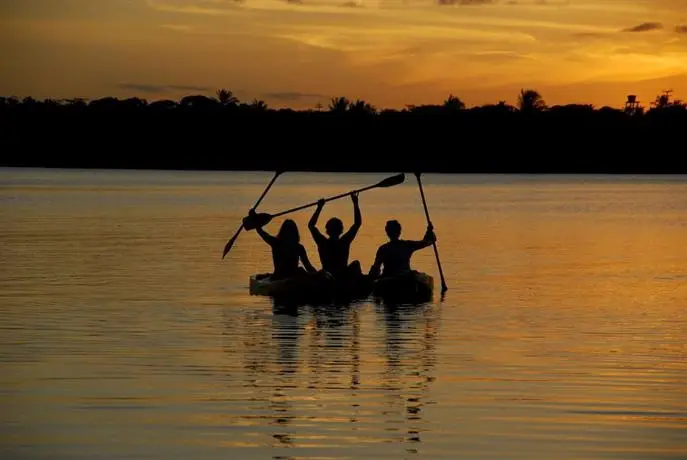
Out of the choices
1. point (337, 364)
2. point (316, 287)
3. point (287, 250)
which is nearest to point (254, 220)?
point (287, 250)

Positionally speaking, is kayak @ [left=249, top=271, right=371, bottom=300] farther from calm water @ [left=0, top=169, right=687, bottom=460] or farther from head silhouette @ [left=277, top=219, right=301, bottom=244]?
head silhouette @ [left=277, top=219, right=301, bottom=244]

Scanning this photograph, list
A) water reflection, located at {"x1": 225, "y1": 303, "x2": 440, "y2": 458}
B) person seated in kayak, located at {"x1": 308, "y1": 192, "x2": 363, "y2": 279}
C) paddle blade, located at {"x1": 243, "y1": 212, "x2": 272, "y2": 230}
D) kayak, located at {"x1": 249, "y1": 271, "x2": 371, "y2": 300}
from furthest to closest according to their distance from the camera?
paddle blade, located at {"x1": 243, "y1": 212, "x2": 272, "y2": 230} < person seated in kayak, located at {"x1": 308, "y1": 192, "x2": 363, "y2": 279} < kayak, located at {"x1": 249, "y1": 271, "x2": 371, "y2": 300} < water reflection, located at {"x1": 225, "y1": 303, "x2": 440, "y2": 458}

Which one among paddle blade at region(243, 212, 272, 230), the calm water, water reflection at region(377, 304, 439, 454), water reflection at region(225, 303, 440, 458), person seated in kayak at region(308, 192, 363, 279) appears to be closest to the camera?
the calm water

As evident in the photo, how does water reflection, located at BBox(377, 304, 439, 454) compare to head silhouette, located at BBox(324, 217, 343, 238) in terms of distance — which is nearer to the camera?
water reflection, located at BBox(377, 304, 439, 454)

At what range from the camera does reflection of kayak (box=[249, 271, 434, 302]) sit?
20.8 m

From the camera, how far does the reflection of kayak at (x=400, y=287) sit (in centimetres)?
2114

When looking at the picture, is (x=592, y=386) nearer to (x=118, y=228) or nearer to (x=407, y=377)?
(x=407, y=377)

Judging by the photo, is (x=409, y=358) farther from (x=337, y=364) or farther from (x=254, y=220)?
(x=254, y=220)

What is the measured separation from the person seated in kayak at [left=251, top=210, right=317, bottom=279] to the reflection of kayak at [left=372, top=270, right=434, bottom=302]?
3.33 ft

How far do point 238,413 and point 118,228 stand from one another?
110ft

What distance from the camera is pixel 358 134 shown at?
456ft

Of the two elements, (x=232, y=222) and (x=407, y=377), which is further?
(x=232, y=222)

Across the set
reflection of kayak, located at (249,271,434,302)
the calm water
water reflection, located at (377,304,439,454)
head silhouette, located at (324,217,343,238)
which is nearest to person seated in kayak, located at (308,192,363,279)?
head silhouette, located at (324,217,343,238)

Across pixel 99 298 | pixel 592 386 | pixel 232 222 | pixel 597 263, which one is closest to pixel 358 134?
pixel 232 222
